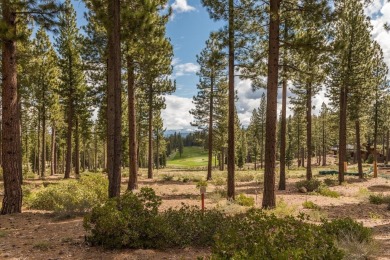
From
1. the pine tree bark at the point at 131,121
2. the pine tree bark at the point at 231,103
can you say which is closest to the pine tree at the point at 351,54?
the pine tree bark at the point at 231,103

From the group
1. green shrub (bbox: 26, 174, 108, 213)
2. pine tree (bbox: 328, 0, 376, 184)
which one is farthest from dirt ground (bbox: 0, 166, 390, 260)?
pine tree (bbox: 328, 0, 376, 184)

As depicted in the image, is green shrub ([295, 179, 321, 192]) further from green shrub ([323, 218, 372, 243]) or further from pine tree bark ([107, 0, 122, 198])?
pine tree bark ([107, 0, 122, 198])

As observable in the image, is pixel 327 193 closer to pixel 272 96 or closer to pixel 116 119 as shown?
pixel 272 96

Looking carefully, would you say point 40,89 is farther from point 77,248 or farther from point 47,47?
point 77,248

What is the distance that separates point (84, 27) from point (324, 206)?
58.8ft

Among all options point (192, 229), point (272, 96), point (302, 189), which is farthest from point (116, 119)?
point (302, 189)

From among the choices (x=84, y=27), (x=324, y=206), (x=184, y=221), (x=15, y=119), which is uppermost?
(x=84, y=27)

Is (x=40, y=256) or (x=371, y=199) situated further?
(x=371, y=199)

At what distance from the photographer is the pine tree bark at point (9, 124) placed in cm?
1025

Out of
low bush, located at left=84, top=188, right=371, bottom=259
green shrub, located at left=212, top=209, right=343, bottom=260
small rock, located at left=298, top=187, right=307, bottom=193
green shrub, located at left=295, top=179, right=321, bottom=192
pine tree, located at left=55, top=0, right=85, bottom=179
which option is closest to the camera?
green shrub, located at left=212, top=209, right=343, bottom=260

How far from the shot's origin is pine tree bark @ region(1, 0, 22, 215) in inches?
404

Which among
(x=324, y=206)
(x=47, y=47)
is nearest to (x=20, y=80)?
(x=47, y=47)

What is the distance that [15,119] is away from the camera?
10.5m

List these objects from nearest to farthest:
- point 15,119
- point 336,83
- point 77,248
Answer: point 77,248 < point 15,119 < point 336,83
